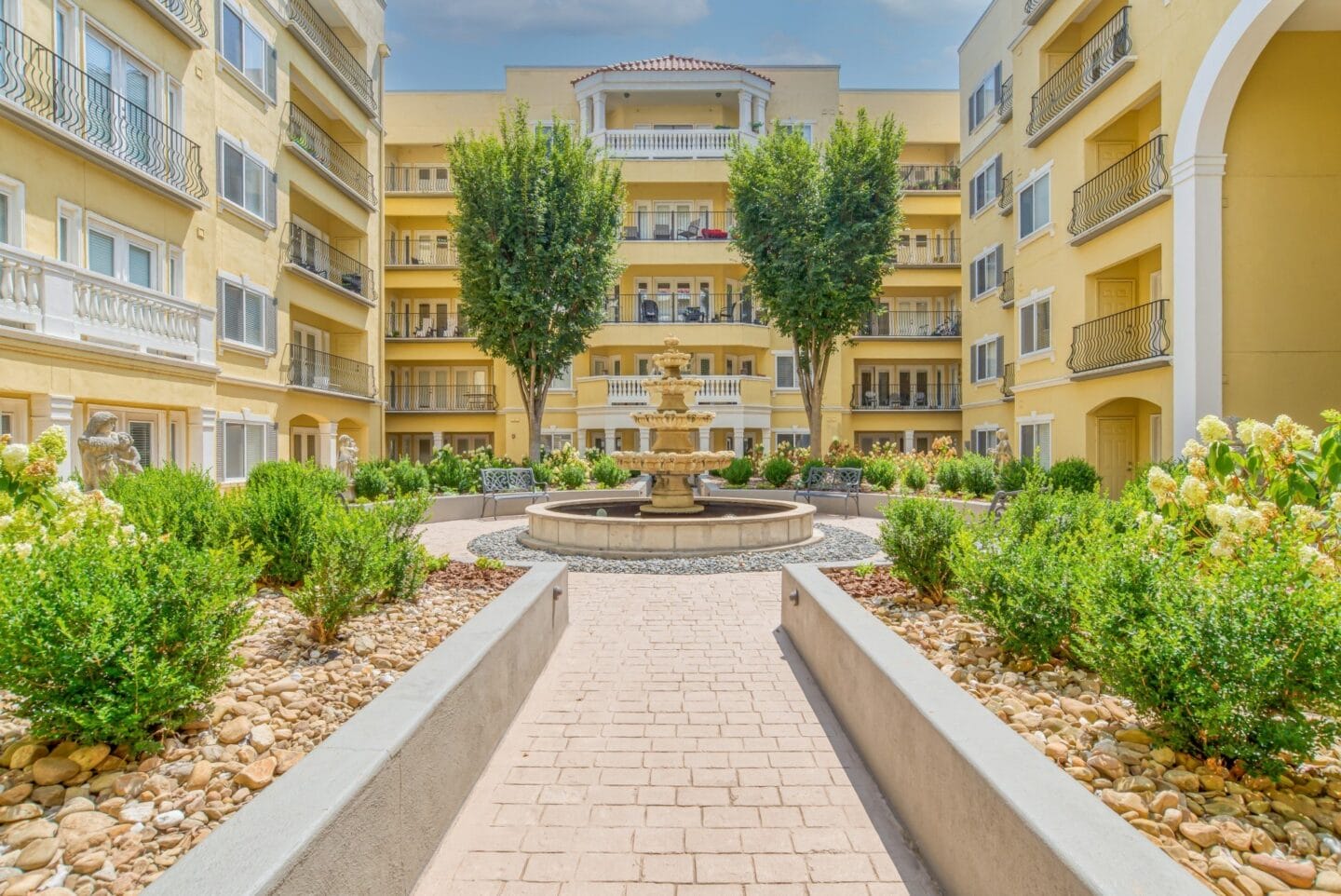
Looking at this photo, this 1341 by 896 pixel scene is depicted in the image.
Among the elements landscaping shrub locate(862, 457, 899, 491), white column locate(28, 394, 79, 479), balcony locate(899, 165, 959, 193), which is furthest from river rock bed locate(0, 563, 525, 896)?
balcony locate(899, 165, 959, 193)

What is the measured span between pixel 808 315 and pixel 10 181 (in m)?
18.4

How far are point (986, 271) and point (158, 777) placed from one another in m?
29.9

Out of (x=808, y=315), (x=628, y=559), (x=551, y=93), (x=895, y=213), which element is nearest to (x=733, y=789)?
(x=628, y=559)

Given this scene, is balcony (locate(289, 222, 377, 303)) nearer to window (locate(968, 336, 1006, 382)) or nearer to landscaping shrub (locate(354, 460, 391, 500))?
landscaping shrub (locate(354, 460, 391, 500))

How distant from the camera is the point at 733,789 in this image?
412cm

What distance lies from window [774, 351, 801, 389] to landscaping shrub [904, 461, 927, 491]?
1338 cm

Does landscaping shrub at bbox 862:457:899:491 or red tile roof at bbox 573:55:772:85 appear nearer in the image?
landscaping shrub at bbox 862:457:899:491

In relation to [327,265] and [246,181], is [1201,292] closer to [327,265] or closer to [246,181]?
[246,181]

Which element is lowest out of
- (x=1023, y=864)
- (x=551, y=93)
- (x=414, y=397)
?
(x=1023, y=864)

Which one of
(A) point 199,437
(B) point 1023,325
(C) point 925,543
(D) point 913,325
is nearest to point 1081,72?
(B) point 1023,325

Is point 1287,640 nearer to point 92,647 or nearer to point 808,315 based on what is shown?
point 92,647

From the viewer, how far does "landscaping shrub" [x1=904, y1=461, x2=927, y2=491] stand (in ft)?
59.1

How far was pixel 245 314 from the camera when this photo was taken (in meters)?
18.3

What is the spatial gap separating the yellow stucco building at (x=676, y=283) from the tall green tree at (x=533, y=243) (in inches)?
253
